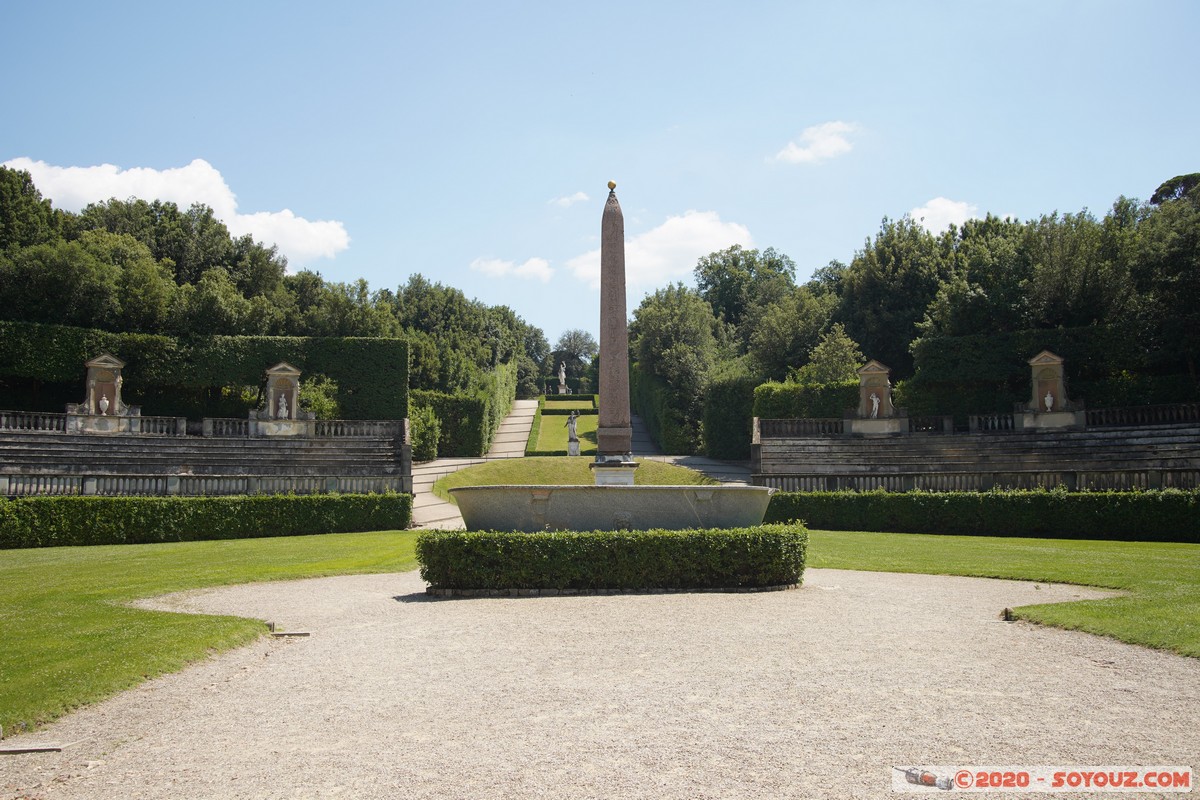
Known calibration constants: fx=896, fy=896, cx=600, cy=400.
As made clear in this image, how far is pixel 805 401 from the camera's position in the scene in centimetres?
3897

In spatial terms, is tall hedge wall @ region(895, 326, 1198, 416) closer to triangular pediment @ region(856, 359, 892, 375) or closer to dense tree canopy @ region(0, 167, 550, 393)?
triangular pediment @ region(856, 359, 892, 375)

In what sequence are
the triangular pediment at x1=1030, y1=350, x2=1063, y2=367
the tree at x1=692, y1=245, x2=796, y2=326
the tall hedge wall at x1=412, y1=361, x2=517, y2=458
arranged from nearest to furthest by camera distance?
1. the triangular pediment at x1=1030, y1=350, x2=1063, y2=367
2. the tall hedge wall at x1=412, y1=361, x2=517, y2=458
3. the tree at x1=692, y1=245, x2=796, y2=326

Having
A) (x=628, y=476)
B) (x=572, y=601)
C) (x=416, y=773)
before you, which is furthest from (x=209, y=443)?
(x=416, y=773)

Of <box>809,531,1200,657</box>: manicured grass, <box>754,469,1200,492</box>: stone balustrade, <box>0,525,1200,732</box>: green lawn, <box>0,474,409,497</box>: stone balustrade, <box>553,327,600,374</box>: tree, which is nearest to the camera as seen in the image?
<box>0,525,1200,732</box>: green lawn

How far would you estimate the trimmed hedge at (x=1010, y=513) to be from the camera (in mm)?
20969

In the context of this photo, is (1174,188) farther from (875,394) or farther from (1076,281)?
(875,394)

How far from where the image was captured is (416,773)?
218 inches

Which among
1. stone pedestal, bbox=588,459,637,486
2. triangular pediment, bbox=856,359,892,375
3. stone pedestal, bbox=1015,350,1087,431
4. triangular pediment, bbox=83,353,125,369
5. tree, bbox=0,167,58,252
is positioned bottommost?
stone pedestal, bbox=588,459,637,486

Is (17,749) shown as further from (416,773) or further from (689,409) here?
(689,409)

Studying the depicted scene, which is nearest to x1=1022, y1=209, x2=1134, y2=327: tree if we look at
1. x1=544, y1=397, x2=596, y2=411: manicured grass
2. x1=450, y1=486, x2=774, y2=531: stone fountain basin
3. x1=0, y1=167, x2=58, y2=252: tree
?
x1=450, y1=486, x2=774, y2=531: stone fountain basin

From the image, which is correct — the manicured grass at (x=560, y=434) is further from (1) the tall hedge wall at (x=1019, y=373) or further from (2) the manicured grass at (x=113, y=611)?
(2) the manicured grass at (x=113, y=611)

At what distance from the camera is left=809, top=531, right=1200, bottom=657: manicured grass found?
9.43m

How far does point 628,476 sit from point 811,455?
17951 mm

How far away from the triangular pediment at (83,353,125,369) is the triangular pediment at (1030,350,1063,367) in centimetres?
3540
